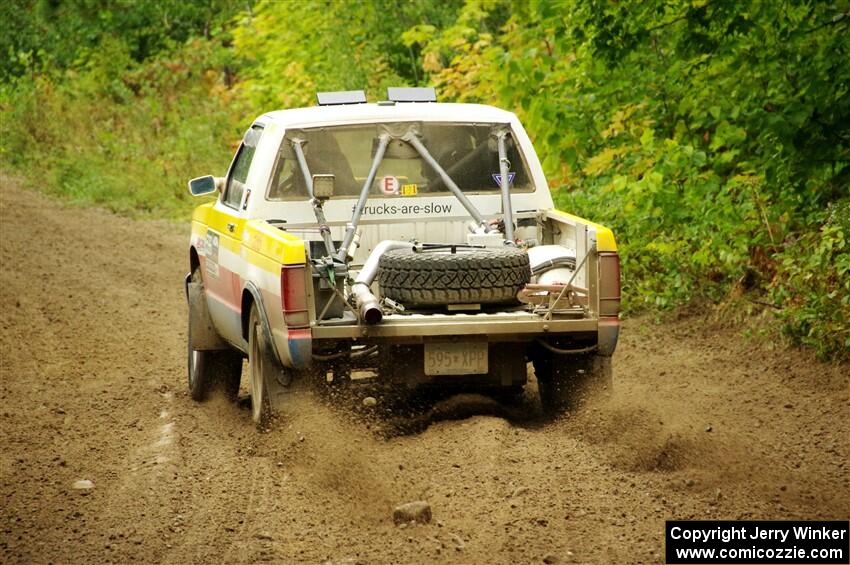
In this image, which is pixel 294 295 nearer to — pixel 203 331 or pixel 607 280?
pixel 607 280

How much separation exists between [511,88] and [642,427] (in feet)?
22.3

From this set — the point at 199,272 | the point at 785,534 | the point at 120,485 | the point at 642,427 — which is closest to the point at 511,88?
the point at 199,272

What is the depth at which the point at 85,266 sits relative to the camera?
16031 mm

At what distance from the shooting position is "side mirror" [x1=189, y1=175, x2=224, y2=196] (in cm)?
943

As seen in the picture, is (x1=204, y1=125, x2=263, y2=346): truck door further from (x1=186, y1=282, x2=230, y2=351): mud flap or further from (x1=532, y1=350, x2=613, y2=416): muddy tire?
(x1=532, y1=350, x2=613, y2=416): muddy tire

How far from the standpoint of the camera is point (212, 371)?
9656 millimetres

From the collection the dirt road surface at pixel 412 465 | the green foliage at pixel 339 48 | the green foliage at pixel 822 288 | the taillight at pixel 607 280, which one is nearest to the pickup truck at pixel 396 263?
the taillight at pixel 607 280

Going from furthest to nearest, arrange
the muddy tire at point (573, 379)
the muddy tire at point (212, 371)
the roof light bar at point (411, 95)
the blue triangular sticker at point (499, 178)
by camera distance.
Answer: the muddy tire at point (212, 371), the roof light bar at point (411, 95), the blue triangular sticker at point (499, 178), the muddy tire at point (573, 379)

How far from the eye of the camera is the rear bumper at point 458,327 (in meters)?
7.52

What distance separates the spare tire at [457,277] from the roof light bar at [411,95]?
176cm

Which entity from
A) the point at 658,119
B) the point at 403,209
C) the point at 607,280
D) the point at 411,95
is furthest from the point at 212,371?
the point at 658,119

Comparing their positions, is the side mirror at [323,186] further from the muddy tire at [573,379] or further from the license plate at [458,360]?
the muddy tire at [573,379]

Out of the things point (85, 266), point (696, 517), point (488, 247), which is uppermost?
point (488, 247)

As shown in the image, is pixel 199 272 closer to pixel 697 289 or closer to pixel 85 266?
pixel 697 289
